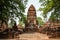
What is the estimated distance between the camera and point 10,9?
55.9 feet

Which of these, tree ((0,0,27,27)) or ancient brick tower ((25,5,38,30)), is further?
ancient brick tower ((25,5,38,30))

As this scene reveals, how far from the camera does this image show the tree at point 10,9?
16.3m

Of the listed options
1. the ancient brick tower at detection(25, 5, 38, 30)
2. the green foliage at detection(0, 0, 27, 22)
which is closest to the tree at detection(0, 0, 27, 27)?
the green foliage at detection(0, 0, 27, 22)

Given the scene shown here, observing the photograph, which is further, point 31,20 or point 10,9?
point 31,20

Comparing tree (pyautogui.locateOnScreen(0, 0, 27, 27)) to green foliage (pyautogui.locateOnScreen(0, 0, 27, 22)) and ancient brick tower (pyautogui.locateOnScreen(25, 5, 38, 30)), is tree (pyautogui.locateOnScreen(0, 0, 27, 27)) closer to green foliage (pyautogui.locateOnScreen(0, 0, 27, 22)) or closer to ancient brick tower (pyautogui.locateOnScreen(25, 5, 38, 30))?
green foliage (pyautogui.locateOnScreen(0, 0, 27, 22))

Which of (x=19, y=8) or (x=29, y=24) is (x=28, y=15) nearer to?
(x=29, y=24)

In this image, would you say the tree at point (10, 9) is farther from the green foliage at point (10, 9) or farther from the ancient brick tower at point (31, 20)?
the ancient brick tower at point (31, 20)

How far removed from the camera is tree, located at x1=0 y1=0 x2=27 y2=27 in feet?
53.5

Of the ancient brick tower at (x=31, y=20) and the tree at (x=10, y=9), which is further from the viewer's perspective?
the ancient brick tower at (x=31, y=20)

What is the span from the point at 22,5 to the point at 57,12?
3435 mm

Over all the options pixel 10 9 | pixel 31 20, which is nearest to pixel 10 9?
pixel 10 9

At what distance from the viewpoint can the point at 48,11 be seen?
825 inches

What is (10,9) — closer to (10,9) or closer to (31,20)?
(10,9)

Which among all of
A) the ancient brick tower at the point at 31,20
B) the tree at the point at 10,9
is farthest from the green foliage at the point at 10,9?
the ancient brick tower at the point at 31,20
